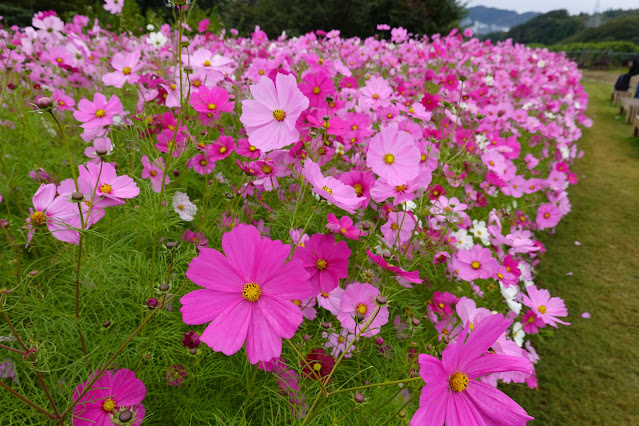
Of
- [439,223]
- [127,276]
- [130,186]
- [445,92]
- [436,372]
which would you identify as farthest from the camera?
[445,92]

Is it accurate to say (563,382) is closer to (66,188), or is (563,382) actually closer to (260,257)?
(260,257)

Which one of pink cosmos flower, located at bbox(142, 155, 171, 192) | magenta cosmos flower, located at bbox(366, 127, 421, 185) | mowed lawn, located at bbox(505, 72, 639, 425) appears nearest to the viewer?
magenta cosmos flower, located at bbox(366, 127, 421, 185)

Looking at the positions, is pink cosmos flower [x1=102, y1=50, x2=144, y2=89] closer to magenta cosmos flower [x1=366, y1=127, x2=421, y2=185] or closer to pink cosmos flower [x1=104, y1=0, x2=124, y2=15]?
magenta cosmos flower [x1=366, y1=127, x2=421, y2=185]

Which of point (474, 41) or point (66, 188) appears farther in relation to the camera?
point (474, 41)

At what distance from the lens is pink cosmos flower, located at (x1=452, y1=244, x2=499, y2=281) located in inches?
52.4

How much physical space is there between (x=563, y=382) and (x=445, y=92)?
5.73 ft

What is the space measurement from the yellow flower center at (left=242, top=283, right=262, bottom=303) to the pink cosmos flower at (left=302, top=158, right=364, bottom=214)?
0.65 feet

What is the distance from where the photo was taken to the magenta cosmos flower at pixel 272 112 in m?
0.80

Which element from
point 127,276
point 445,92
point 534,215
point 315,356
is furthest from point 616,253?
point 127,276

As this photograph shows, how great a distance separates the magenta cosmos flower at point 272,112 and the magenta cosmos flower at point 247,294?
0.94ft

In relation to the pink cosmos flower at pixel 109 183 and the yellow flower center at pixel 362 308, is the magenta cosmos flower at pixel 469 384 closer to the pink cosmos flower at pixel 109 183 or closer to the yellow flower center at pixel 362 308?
the yellow flower center at pixel 362 308

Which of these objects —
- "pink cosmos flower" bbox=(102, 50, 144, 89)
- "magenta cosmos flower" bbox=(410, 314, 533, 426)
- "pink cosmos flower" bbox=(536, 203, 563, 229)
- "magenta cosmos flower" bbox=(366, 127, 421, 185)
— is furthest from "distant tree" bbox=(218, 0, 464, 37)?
"magenta cosmos flower" bbox=(410, 314, 533, 426)

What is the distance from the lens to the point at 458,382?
512mm

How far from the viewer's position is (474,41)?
5242 millimetres
